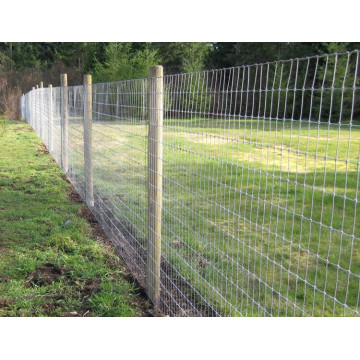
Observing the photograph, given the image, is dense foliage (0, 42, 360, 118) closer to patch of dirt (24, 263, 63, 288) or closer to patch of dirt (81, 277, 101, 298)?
patch of dirt (24, 263, 63, 288)

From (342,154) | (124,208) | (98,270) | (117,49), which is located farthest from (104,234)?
(117,49)

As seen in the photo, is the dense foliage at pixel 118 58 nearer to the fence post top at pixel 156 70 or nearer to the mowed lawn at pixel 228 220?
the mowed lawn at pixel 228 220

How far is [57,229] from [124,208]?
95 centimetres

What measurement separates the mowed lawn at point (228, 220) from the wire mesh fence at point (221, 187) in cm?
2

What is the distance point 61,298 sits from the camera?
3.89 metres

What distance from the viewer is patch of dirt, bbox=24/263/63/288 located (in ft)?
13.7

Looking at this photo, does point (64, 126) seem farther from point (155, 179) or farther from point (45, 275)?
point (155, 179)

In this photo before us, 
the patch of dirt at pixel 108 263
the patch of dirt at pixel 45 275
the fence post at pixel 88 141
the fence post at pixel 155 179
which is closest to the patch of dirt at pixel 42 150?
the patch of dirt at pixel 108 263

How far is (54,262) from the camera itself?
459 cm

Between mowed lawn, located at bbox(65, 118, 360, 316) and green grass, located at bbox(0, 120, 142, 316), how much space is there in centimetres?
53

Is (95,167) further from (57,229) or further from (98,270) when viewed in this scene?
(98,270)

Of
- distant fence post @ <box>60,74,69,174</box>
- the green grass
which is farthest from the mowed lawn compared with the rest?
distant fence post @ <box>60,74,69,174</box>

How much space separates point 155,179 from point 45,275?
158 centimetres

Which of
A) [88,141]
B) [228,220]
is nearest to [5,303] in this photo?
[228,220]
